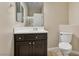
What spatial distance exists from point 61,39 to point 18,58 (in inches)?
93.8

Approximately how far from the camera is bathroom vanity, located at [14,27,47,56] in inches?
109

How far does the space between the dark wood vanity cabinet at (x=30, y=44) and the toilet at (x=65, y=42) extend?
431mm

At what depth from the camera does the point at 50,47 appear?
332 cm

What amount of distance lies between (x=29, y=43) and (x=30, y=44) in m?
0.03

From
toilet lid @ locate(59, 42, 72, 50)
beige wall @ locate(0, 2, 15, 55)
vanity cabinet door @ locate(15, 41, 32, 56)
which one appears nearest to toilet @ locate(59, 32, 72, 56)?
toilet lid @ locate(59, 42, 72, 50)

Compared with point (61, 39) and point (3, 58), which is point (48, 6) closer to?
point (61, 39)

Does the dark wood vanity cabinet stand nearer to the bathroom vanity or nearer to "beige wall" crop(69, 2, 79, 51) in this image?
the bathroom vanity

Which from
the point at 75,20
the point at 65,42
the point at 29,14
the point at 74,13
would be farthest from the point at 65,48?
the point at 29,14

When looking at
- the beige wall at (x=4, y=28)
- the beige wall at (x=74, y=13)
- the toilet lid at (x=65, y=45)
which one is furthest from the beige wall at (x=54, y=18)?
the beige wall at (x=4, y=28)

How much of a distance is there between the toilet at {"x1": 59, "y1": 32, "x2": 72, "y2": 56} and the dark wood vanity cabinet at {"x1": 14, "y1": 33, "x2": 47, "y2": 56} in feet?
1.41

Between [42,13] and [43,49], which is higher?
[42,13]

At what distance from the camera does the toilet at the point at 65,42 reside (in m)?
2.93

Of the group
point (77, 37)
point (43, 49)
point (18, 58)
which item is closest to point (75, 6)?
point (77, 37)

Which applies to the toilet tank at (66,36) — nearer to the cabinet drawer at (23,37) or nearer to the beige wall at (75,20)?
the beige wall at (75,20)
